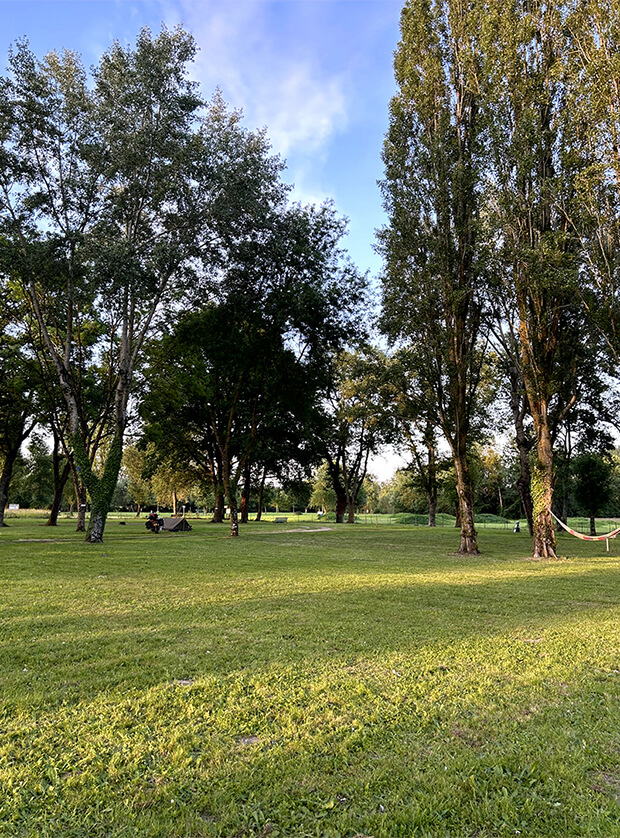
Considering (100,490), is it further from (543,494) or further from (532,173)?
(532,173)

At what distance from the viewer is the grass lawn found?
2.55 meters

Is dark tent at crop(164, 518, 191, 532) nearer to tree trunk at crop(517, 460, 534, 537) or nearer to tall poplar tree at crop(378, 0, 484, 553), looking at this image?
tall poplar tree at crop(378, 0, 484, 553)

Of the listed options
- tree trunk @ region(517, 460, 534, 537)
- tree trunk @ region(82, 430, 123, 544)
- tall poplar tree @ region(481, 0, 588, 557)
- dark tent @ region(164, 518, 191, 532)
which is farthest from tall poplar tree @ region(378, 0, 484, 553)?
dark tent @ region(164, 518, 191, 532)

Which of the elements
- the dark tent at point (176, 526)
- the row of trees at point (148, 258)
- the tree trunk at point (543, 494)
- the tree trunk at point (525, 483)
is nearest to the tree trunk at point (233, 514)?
the row of trees at point (148, 258)

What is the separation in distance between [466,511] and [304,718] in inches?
659

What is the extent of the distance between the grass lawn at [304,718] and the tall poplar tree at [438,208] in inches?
507

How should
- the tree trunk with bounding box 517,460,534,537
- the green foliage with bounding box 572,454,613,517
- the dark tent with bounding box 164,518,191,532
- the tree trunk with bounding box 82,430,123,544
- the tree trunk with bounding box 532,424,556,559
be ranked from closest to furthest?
the tree trunk with bounding box 532,424,556,559 < the tree trunk with bounding box 82,430,123,544 < the tree trunk with bounding box 517,460,534,537 < the dark tent with bounding box 164,518,191,532 < the green foliage with bounding box 572,454,613,517

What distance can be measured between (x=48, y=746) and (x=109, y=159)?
66.2 ft

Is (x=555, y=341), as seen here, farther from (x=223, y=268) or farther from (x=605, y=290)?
(x=223, y=268)

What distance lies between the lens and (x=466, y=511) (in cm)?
1908

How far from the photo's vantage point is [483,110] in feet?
58.5

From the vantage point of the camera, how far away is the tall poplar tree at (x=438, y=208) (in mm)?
18859

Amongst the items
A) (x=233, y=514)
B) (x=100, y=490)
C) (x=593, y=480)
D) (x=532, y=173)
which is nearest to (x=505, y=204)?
(x=532, y=173)

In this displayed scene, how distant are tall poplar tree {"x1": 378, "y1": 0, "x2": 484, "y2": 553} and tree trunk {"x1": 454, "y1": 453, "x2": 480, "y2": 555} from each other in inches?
1.6
